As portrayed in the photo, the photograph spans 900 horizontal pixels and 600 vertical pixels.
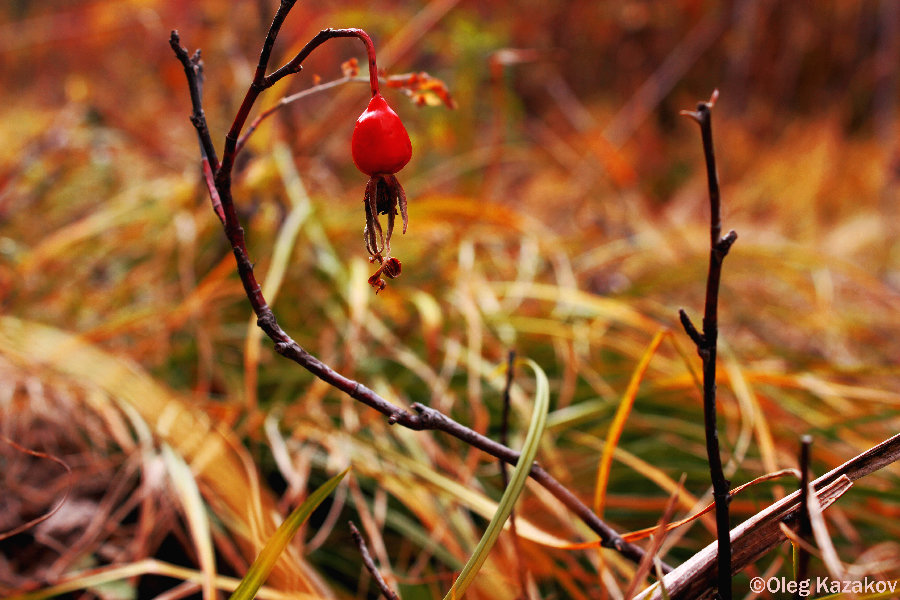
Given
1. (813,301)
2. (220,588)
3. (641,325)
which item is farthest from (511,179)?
(220,588)

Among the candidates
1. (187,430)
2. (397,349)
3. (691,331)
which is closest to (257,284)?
(691,331)

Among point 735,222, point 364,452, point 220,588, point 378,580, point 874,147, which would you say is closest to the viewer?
point 378,580

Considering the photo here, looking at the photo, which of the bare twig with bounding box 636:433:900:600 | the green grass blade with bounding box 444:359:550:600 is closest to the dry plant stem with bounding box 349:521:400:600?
the green grass blade with bounding box 444:359:550:600

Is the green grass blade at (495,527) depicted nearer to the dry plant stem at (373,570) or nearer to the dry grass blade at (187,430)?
the dry plant stem at (373,570)

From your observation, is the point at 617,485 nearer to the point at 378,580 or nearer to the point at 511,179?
the point at 378,580

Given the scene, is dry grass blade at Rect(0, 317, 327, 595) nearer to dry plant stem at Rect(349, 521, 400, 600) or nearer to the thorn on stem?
dry plant stem at Rect(349, 521, 400, 600)

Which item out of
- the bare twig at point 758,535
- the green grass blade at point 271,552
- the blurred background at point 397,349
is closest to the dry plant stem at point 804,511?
the bare twig at point 758,535
